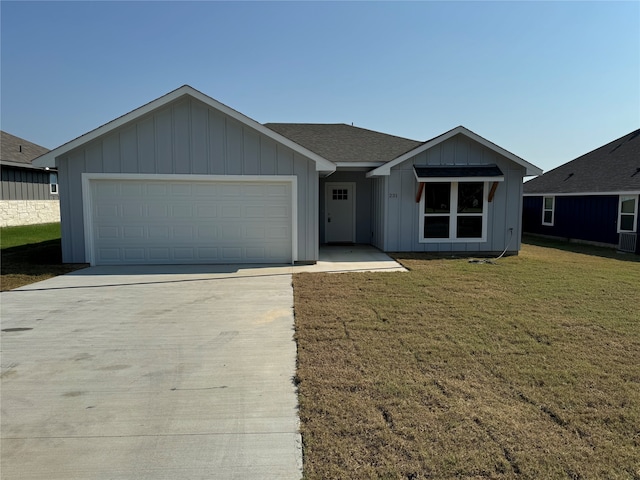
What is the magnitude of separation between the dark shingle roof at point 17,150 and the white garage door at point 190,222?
11.1 m

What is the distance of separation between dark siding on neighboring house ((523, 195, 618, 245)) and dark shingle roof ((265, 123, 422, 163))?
7217 mm

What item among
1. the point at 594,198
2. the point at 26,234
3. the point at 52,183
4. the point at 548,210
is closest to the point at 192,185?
the point at 26,234

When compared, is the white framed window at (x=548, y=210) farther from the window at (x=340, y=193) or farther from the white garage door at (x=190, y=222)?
the white garage door at (x=190, y=222)

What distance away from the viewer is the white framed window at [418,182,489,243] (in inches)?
517

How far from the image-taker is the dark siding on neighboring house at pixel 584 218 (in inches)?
630

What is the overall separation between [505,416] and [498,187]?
427 inches

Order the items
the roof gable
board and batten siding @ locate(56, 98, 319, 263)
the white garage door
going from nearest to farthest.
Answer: the roof gable
board and batten siding @ locate(56, 98, 319, 263)
the white garage door

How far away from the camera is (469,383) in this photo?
4105 mm

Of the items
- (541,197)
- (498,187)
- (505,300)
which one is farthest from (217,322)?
(541,197)

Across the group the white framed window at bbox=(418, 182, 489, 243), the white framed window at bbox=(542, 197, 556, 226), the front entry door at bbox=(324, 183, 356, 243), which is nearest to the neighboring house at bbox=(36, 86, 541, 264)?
the white framed window at bbox=(418, 182, 489, 243)

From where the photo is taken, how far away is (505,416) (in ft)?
11.5

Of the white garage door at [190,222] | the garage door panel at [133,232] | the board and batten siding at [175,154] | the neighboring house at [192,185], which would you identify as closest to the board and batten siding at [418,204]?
the neighboring house at [192,185]

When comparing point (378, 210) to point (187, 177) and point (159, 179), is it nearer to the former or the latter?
point (187, 177)

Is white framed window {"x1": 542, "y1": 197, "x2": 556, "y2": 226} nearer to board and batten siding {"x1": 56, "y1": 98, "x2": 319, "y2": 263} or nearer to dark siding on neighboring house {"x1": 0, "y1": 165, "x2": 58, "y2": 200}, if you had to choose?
board and batten siding {"x1": 56, "y1": 98, "x2": 319, "y2": 263}
